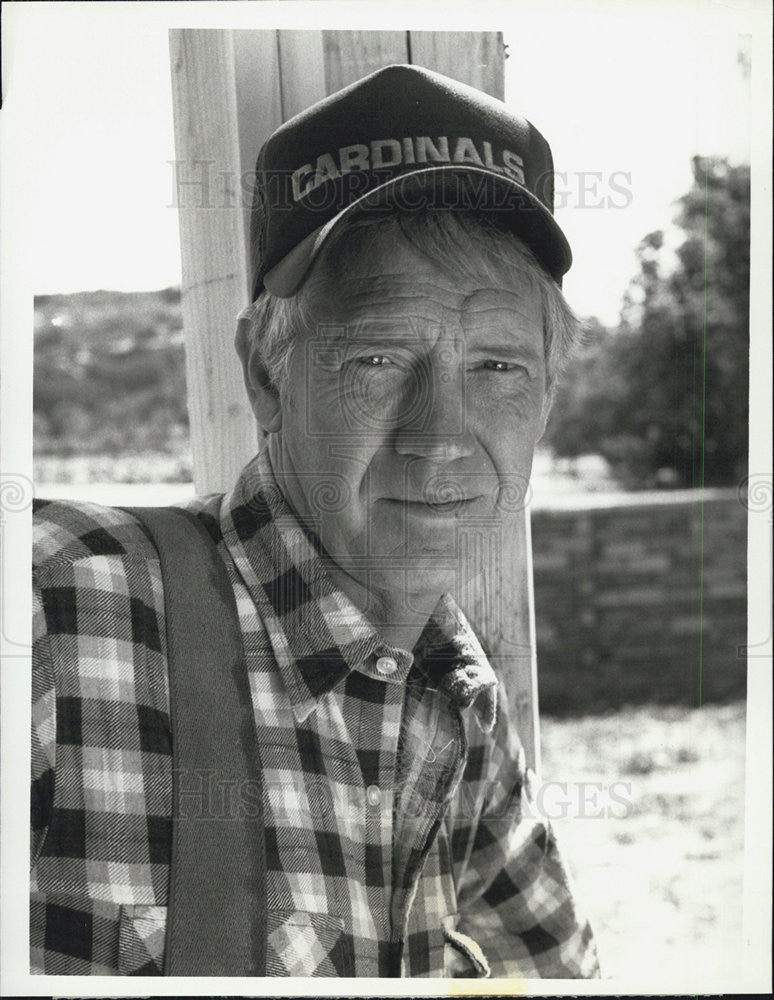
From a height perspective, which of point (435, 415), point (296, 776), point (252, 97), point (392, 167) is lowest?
point (296, 776)

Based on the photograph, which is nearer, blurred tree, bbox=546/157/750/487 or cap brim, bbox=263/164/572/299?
cap brim, bbox=263/164/572/299

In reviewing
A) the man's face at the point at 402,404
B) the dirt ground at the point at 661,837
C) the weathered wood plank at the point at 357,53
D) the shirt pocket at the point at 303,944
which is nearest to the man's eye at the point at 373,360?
the man's face at the point at 402,404

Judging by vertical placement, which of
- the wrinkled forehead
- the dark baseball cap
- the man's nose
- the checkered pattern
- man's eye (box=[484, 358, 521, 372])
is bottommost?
the checkered pattern

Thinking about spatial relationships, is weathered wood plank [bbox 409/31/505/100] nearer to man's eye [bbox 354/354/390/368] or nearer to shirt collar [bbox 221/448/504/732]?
man's eye [bbox 354/354/390/368]

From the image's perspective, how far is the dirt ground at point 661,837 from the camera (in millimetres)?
1286

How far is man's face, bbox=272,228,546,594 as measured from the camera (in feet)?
3.85

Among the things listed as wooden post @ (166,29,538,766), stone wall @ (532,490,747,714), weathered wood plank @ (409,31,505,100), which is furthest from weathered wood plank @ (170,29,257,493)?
stone wall @ (532,490,747,714)

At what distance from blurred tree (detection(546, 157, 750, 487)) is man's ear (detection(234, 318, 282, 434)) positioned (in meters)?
0.37

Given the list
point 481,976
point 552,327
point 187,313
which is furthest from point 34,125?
point 481,976

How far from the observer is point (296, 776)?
1.18 metres

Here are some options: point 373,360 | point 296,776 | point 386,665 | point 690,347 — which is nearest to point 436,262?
point 373,360

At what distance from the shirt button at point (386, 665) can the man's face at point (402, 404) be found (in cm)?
9

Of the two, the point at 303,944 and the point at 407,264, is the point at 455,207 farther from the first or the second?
the point at 303,944

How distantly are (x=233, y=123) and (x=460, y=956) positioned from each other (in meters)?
1.09
